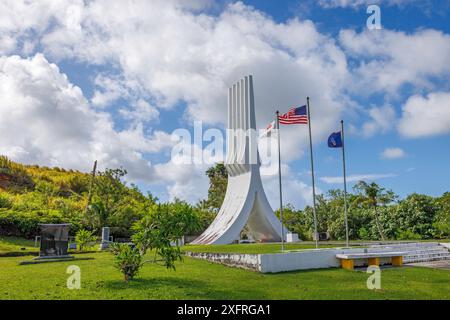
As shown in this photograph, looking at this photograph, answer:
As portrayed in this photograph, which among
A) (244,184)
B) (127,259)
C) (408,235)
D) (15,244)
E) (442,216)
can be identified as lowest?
(15,244)

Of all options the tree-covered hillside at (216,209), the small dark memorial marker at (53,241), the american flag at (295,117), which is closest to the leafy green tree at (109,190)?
the tree-covered hillside at (216,209)

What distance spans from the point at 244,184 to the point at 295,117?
12.2 metres

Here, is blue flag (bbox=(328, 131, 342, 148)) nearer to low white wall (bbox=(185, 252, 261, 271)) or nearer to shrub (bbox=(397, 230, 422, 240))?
low white wall (bbox=(185, 252, 261, 271))

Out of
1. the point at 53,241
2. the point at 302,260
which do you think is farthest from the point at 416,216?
the point at 53,241

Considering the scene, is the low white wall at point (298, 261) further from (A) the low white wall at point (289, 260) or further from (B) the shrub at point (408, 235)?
(B) the shrub at point (408, 235)

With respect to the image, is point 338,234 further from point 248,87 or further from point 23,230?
point 23,230

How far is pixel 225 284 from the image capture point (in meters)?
8.13

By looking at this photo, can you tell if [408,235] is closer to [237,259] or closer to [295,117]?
[295,117]

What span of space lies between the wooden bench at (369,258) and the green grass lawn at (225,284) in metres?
0.60

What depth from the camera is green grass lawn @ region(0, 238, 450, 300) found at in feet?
22.8

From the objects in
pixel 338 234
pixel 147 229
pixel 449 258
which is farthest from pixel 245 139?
pixel 147 229

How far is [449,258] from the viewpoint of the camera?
13.9 metres

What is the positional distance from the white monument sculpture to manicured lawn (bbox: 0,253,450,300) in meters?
13.0
